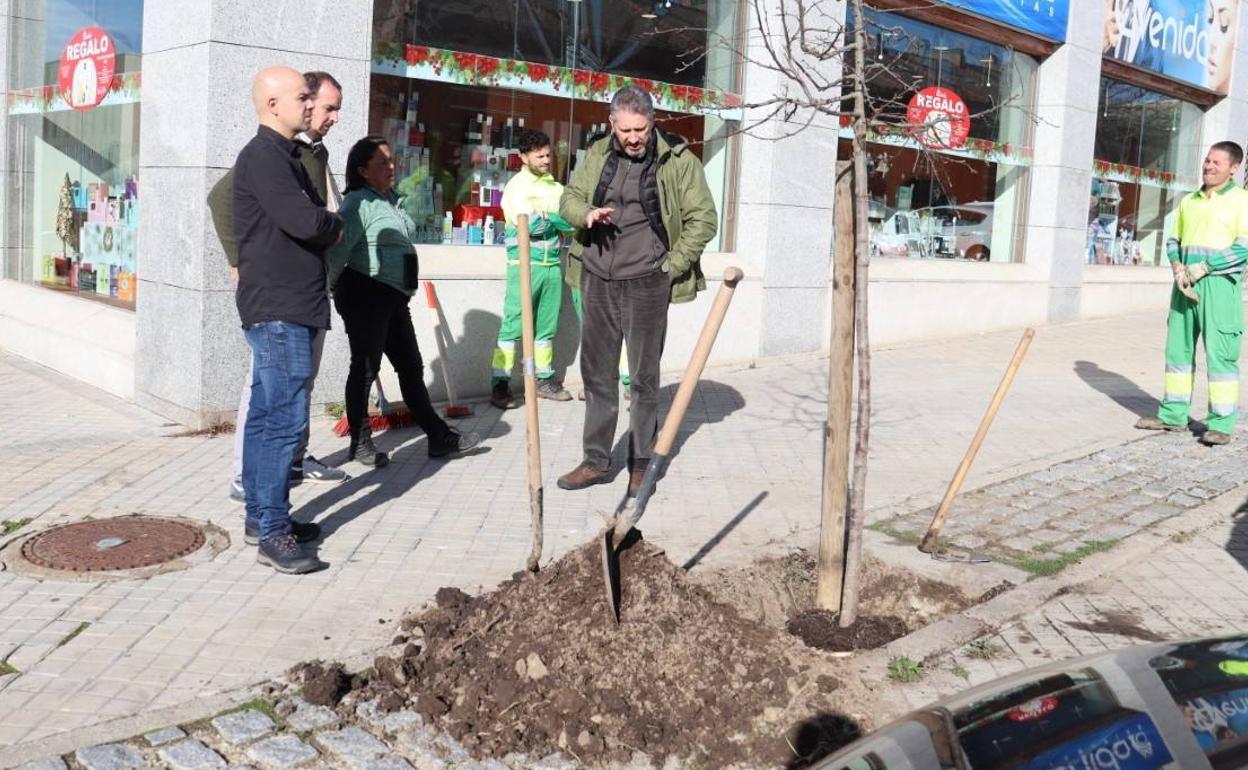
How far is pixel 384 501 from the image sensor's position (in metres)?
6.37

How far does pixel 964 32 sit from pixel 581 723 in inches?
458

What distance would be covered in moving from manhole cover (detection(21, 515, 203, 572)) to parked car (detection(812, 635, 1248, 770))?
3.66 m

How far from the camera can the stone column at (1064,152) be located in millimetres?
14938

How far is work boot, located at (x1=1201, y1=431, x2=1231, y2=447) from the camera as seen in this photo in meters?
8.55

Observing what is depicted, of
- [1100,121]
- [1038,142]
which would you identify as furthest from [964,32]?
[1100,121]

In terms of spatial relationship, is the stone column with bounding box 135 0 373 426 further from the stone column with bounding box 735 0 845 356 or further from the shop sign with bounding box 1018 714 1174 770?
the shop sign with bounding box 1018 714 1174 770

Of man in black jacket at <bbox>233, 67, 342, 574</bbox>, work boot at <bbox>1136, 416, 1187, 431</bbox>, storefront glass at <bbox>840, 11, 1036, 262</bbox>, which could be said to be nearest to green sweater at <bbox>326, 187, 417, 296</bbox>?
man in black jacket at <bbox>233, 67, 342, 574</bbox>

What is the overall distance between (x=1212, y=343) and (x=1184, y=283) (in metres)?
0.43

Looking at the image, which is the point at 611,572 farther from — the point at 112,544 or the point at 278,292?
the point at 112,544

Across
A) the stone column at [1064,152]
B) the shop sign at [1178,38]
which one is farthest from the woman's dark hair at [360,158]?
the shop sign at [1178,38]

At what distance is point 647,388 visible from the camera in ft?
22.2

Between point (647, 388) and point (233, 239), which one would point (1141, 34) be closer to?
point (647, 388)

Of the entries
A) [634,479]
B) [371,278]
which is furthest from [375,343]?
[634,479]

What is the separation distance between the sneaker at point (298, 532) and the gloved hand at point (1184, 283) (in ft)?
19.4
